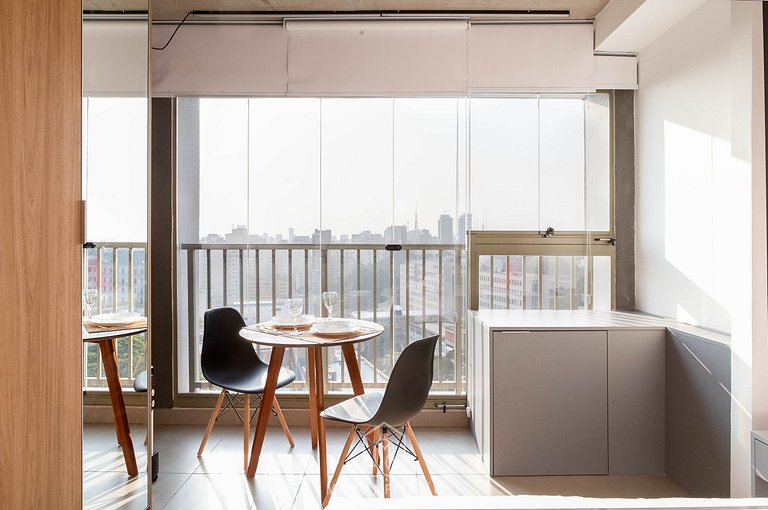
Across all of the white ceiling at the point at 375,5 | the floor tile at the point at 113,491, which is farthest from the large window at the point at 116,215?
the white ceiling at the point at 375,5

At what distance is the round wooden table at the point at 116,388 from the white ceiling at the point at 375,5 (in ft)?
6.85

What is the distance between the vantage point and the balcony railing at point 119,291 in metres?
1.77

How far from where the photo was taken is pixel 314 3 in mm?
2941

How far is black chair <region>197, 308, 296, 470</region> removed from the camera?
2668 mm

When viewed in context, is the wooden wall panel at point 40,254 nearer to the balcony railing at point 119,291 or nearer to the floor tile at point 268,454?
the balcony railing at point 119,291

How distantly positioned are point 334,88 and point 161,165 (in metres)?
1.26

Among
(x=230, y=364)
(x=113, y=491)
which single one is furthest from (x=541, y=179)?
(x=113, y=491)

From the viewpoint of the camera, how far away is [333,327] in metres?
2.47

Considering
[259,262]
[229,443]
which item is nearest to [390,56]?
[259,262]

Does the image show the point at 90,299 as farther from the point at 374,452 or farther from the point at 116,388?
the point at 374,452

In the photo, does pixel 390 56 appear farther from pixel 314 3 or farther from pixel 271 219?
pixel 271 219

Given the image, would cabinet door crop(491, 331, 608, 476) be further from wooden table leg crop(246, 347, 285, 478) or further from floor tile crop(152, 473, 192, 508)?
floor tile crop(152, 473, 192, 508)

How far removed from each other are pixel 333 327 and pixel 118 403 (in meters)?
1.00

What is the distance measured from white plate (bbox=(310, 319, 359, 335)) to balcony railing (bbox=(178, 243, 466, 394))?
0.62 meters
